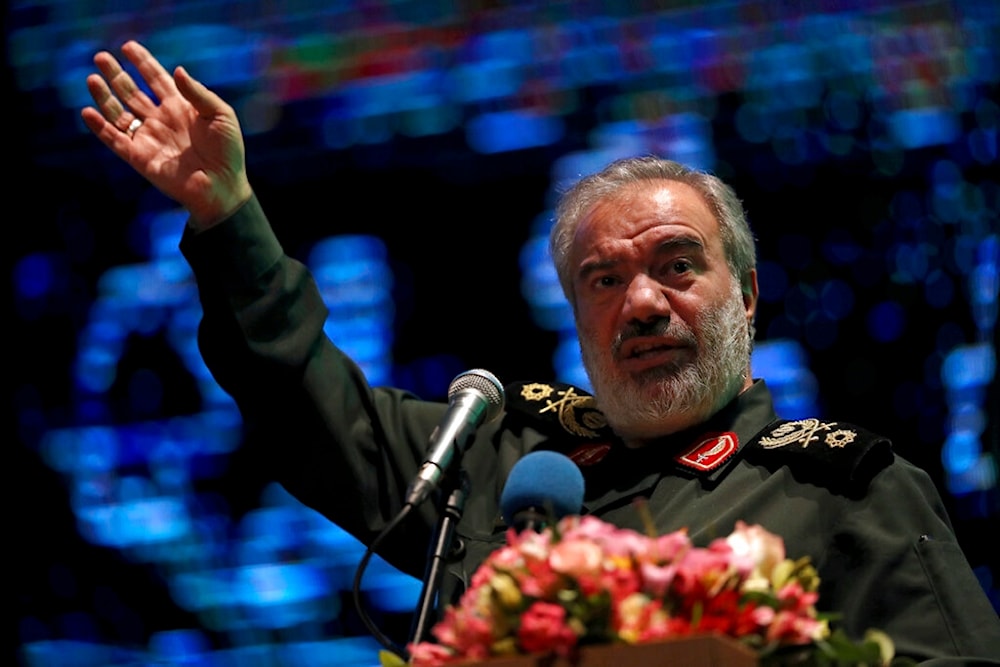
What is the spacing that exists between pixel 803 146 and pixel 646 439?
5.66 feet

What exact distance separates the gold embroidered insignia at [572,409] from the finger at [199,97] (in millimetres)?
916

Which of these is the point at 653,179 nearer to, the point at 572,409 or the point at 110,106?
the point at 572,409

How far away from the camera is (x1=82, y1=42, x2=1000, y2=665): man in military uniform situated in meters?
2.66

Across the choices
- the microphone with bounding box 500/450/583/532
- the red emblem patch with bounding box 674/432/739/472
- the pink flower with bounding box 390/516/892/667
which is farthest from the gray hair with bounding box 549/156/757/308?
the pink flower with bounding box 390/516/892/667

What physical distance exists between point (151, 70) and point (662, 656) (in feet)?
5.88

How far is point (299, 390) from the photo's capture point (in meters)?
2.96

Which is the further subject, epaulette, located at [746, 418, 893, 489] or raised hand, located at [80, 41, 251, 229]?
raised hand, located at [80, 41, 251, 229]

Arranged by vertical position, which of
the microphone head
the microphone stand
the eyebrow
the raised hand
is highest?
the raised hand

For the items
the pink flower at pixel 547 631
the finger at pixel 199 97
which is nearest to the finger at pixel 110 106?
the finger at pixel 199 97

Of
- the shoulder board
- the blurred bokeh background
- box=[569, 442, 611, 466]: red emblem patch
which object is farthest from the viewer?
the blurred bokeh background

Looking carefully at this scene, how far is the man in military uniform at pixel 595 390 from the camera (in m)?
2.66

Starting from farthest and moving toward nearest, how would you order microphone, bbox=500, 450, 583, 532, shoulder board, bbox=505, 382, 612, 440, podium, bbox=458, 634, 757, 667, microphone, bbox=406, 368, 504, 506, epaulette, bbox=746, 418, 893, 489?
shoulder board, bbox=505, 382, 612, 440
epaulette, bbox=746, 418, 893, 489
microphone, bbox=406, 368, 504, 506
microphone, bbox=500, 450, 583, 532
podium, bbox=458, 634, 757, 667

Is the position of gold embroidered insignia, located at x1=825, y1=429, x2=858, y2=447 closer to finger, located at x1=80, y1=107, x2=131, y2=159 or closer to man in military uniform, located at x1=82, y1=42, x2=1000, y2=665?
man in military uniform, located at x1=82, y1=42, x2=1000, y2=665

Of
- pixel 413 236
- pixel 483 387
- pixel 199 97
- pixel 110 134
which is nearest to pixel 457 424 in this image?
pixel 483 387
